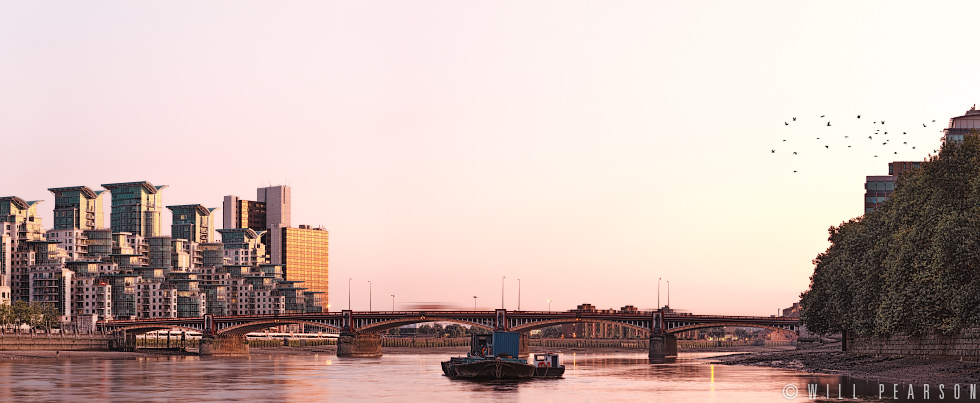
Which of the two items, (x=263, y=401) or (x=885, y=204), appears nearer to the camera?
(x=263, y=401)

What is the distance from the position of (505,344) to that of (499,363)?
5692 millimetres

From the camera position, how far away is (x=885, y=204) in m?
116

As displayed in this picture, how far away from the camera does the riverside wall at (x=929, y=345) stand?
290 ft

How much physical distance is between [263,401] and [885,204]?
223 ft

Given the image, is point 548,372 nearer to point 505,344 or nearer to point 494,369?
point 505,344

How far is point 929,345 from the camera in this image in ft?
324

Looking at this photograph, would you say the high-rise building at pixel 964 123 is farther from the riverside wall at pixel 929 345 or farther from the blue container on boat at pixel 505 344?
the blue container on boat at pixel 505 344

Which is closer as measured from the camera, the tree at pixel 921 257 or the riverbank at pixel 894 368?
the riverbank at pixel 894 368

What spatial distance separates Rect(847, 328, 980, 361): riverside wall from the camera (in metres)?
88.5

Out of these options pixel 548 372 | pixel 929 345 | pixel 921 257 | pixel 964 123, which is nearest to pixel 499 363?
pixel 548 372

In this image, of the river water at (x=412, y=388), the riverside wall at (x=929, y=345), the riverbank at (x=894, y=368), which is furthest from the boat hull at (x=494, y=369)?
the riverside wall at (x=929, y=345)

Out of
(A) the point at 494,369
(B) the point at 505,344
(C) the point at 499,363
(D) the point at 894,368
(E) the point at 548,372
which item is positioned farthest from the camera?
(E) the point at 548,372

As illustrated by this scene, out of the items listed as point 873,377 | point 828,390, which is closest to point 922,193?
point 873,377

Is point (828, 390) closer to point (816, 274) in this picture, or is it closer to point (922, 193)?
point (922, 193)
